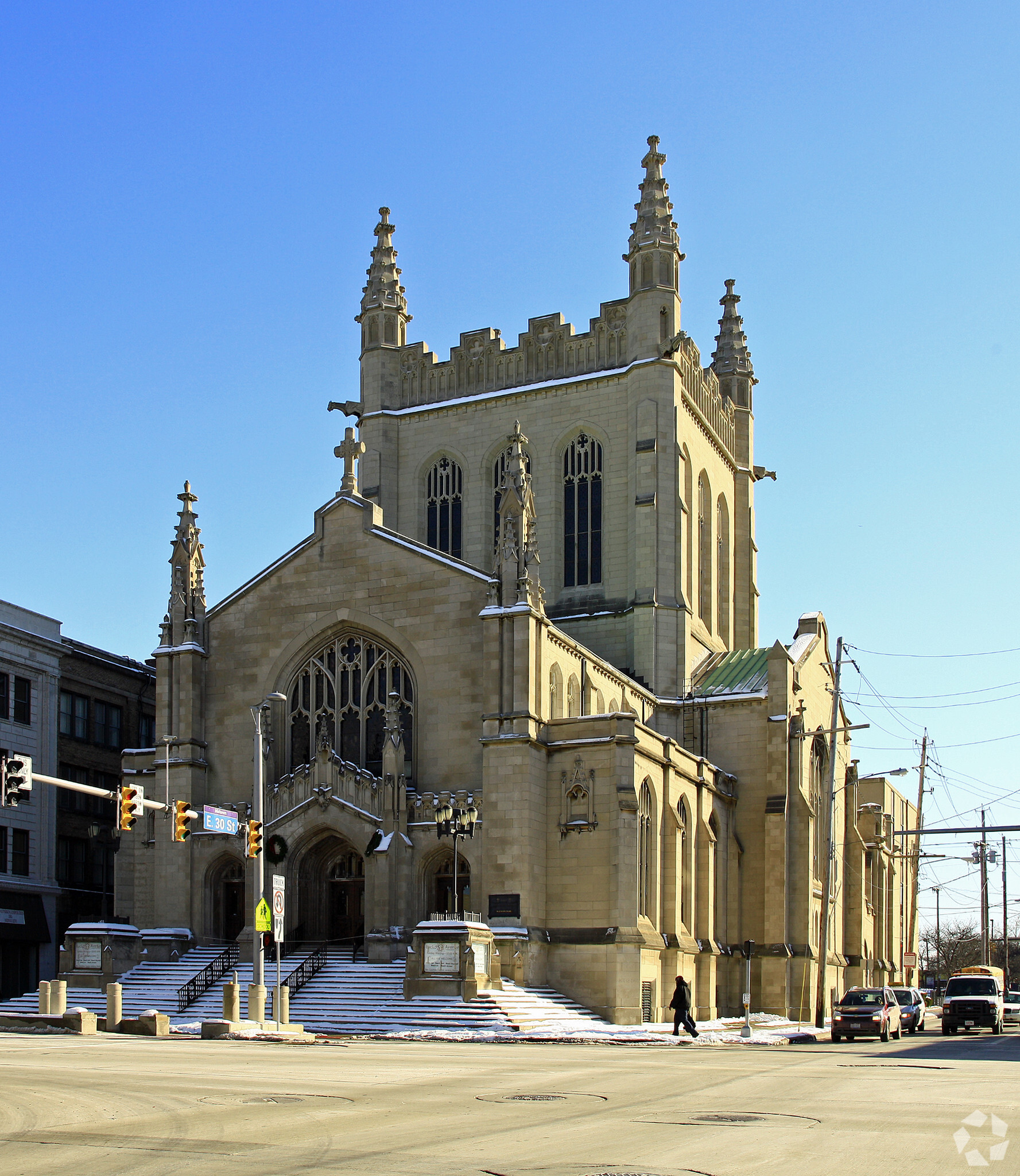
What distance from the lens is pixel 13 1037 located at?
3042 centimetres

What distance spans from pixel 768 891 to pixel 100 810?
2499cm

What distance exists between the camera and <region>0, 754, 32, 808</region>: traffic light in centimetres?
2375

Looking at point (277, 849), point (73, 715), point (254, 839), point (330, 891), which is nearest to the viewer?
point (254, 839)

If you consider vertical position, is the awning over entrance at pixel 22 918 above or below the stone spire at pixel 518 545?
below

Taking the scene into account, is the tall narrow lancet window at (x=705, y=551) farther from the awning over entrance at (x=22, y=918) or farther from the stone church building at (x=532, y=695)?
the awning over entrance at (x=22, y=918)

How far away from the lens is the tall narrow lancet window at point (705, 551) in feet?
198

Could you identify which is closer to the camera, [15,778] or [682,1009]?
[15,778]

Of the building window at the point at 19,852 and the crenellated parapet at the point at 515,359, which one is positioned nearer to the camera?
the building window at the point at 19,852

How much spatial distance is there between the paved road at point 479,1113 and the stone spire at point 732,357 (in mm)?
44506

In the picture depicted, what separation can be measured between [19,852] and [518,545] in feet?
70.8

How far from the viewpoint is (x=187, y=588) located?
4747cm

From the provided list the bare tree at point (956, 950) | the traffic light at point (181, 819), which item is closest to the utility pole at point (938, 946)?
the bare tree at point (956, 950)

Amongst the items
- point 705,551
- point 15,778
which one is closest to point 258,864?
point 15,778

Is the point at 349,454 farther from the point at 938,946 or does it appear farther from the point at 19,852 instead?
the point at 938,946
